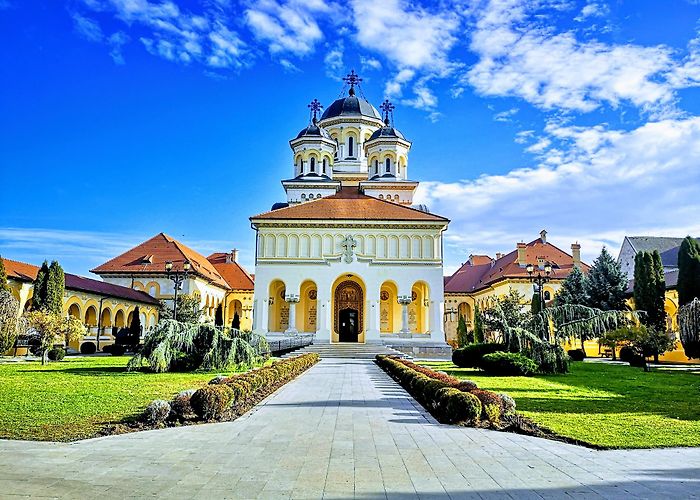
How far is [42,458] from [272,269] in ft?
107

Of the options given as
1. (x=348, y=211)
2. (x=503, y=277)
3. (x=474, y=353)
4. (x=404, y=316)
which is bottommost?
(x=474, y=353)

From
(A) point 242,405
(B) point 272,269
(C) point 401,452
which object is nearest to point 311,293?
(B) point 272,269

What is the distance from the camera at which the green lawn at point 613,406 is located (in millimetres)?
8570

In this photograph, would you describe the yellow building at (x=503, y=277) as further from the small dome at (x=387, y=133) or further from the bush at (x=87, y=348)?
the bush at (x=87, y=348)

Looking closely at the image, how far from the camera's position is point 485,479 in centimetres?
594

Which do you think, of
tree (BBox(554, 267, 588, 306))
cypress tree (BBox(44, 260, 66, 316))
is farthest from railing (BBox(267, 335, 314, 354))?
tree (BBox(554, 267, 588, 306))

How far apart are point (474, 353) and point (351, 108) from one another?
37317 mm

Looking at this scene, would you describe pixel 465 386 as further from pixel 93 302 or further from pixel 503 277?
pixel 503 277

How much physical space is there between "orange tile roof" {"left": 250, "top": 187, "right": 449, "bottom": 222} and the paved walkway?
99.9 ft

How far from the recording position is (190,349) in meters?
19.6

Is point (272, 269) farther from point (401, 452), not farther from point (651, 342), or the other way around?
point (401, 452)

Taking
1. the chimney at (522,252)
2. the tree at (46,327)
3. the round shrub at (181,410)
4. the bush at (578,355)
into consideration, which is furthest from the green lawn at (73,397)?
the chimney at (522,252)

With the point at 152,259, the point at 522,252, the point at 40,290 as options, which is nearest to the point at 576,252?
the point at 522,252

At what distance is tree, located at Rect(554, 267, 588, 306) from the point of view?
125 ft
